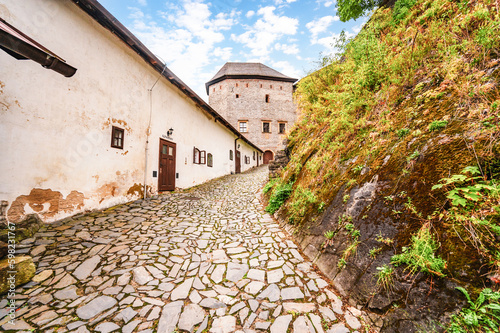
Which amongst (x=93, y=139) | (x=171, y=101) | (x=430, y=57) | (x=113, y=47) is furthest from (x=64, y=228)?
(x=430, y=57)

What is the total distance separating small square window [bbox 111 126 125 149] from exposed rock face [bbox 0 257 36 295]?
3.91m

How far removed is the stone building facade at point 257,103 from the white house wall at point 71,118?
19277 mm

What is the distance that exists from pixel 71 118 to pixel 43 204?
217 cm

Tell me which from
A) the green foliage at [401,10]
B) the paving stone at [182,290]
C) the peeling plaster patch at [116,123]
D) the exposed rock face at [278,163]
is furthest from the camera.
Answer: the exposed rock face at [278,163]

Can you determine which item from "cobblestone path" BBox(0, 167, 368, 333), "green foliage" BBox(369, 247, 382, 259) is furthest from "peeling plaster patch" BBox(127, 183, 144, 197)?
"green foliage" BBox(369, 247, 382, 259)

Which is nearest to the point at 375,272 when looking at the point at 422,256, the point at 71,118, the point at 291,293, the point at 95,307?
the point at 422,256

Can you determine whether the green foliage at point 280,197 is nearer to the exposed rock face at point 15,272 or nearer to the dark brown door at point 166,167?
the exposed rock face at point 15,272

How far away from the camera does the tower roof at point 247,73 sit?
26.7 m

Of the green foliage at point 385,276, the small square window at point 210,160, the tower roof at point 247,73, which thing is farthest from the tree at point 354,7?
the tower roof at point 247,73

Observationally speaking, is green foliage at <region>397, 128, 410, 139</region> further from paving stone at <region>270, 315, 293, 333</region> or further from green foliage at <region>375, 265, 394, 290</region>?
paving stone at <region>270, 315, 293, 333</region>

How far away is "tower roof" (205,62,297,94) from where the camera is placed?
2669cm

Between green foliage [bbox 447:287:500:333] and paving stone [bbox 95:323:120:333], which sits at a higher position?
green foliage [bbox 447:287:500:333]

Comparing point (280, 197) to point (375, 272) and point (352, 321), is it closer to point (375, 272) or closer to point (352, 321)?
point (375, 272)

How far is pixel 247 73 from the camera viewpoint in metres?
27.0
